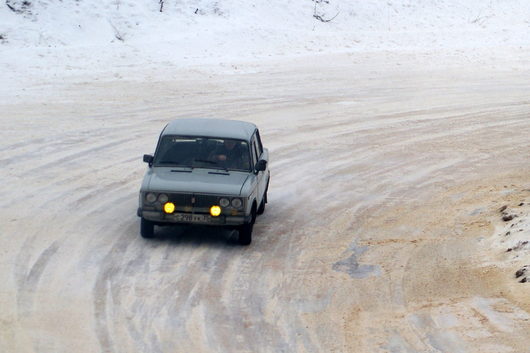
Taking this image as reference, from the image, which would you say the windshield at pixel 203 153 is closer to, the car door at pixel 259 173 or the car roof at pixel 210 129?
the car roof at pixel 210 129

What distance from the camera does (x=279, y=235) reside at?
50.8 ft

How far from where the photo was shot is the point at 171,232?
15.2 m

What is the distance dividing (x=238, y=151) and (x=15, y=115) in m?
11.9

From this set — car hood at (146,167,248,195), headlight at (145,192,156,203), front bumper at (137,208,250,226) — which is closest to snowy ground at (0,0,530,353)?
front bumper at (137,208,250,226)

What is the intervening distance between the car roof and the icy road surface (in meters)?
1.52

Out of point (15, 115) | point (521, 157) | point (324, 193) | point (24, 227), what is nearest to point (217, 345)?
point (24, 227)

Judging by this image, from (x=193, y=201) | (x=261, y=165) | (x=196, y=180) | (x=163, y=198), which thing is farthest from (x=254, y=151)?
(x=163, y=198)

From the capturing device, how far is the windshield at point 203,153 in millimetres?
15141

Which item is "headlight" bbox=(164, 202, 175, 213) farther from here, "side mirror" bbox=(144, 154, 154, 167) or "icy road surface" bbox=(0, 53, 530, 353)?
"side mirror" bbox=(144, 154, 154, 167)

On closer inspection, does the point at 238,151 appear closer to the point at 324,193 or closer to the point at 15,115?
the point at 324,193

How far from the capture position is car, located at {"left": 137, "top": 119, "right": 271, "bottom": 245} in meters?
14.2

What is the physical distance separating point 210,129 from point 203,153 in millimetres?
662

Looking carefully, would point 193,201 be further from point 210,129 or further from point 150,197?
point 210,129

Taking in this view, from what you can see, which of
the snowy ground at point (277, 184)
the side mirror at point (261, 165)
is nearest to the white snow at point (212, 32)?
the snowy ground at point (277, 184)
